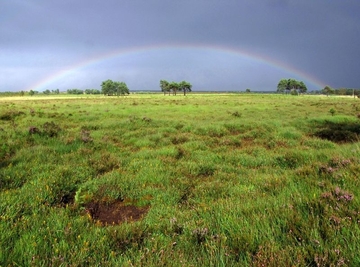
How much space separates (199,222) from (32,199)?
412cm

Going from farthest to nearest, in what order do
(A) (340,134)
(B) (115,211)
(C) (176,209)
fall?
(A) (340,134), (B) (115,211), (C) (176,209)

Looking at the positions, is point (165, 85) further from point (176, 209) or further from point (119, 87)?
point (176, 209)

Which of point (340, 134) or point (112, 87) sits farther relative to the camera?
point (112, 87)

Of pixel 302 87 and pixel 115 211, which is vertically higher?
pixel 302 87

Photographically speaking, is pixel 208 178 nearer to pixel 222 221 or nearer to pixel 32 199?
pixel 222 221

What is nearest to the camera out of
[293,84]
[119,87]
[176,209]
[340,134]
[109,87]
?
[176,209]

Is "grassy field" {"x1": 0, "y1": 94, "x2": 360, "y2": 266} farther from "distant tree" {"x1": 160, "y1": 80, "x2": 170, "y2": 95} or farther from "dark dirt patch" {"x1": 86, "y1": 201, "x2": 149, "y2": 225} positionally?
"distant tree" {"x1": 160, "y1": 80, "x2": 170, "y2": 95}

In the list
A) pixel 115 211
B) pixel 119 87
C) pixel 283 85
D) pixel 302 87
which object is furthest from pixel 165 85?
pixel 115 211

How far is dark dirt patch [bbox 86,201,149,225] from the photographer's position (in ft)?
16.2

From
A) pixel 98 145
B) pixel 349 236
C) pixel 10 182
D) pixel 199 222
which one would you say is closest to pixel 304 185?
pixel 349 236

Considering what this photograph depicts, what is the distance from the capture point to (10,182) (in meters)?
6.23

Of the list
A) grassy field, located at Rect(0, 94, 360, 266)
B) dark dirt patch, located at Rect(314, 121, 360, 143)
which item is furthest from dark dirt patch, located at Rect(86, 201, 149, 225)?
dark dirt patch, located at Rect(314, 121, 360, 143)

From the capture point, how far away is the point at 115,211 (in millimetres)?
5320

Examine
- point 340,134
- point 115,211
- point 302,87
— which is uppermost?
point 302,87
